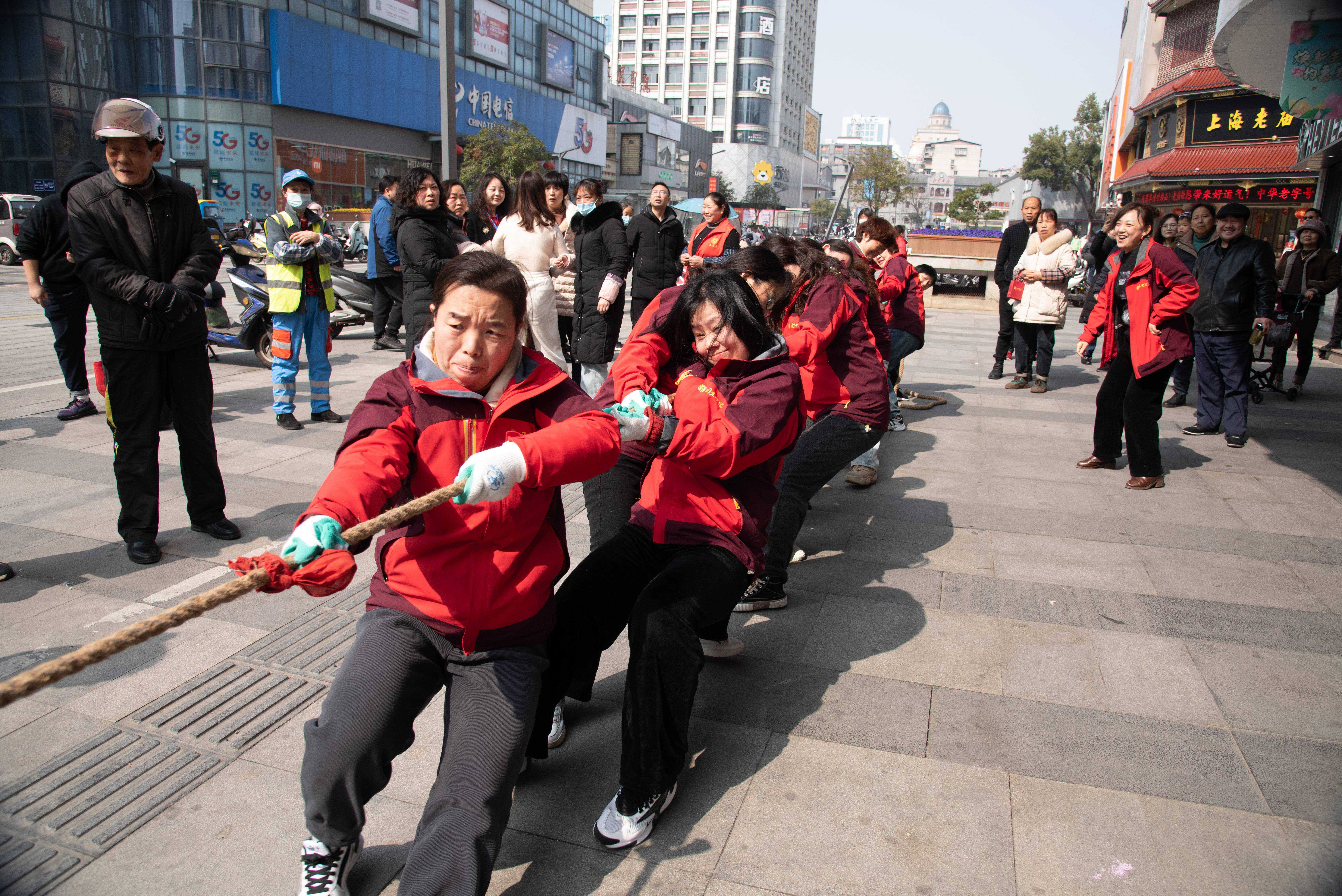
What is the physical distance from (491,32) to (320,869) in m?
52.0

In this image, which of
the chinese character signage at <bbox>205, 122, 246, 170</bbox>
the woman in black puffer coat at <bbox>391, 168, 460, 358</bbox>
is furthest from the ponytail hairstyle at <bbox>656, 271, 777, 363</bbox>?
the chinese character signage at <bbox>205, 122, 246, 170</bbox>

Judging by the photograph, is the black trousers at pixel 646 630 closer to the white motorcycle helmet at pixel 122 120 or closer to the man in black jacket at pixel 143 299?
the man in black jacket at pixel 143 299

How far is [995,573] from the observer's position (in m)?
4.35

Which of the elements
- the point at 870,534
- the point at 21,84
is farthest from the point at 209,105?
the point at 870,534

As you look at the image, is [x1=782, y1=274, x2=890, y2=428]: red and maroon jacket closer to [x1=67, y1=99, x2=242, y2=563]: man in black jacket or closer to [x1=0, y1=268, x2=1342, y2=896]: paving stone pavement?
[x1=0, y1=268, x2=1342, y2=896]: paving stone pavement

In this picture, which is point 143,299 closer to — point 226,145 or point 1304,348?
point 1304,348

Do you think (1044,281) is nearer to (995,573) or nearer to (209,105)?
(995,573)

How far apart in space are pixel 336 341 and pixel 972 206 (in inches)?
2960

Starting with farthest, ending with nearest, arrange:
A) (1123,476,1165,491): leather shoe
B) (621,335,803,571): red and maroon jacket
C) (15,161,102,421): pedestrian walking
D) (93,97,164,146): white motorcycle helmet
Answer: (15,161,102,421): pedestrian walking
(1123,476,1165,491): leather shoe
(93,97,164,146): white motorcycle helmet
(621,335,803,571): red and maroon jacket

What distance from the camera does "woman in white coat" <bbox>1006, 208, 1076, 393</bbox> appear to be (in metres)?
8.81

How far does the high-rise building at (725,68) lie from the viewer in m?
103

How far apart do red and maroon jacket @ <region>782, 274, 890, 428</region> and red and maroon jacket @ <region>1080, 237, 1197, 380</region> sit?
2.21 m

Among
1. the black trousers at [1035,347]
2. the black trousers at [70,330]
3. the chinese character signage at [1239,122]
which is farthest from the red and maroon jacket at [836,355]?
the chinese character signage at [1239,122]

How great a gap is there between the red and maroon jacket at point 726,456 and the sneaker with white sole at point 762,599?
98 cm
